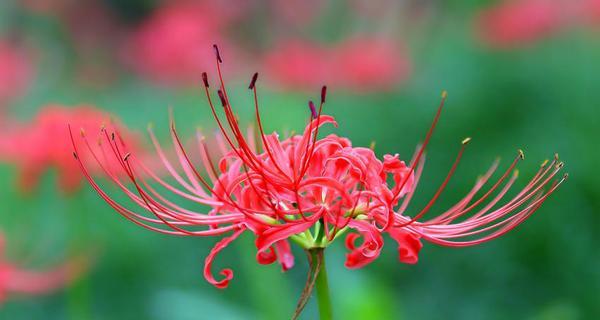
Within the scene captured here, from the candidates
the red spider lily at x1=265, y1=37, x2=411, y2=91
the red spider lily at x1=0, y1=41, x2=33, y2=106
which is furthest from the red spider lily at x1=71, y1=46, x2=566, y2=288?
the red spider lily at x1=0, y1=41, x2=33, y2=106

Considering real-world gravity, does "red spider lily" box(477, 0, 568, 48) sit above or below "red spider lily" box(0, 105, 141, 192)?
above

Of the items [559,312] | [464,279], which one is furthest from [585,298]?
[559,312]

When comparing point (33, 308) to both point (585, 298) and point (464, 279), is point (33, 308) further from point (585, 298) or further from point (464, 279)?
point (585, 298)

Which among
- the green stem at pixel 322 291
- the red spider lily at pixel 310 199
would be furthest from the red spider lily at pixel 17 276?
the green stem at pixel 322 291

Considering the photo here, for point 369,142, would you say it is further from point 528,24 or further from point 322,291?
point 322,291

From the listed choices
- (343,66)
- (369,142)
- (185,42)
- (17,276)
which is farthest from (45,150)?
(343,66)

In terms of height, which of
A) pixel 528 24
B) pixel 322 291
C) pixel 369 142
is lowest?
pixel 369 142

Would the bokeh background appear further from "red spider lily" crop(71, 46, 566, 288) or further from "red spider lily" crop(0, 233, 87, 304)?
"red spider lily" crop(71, 46, 566, 288)
